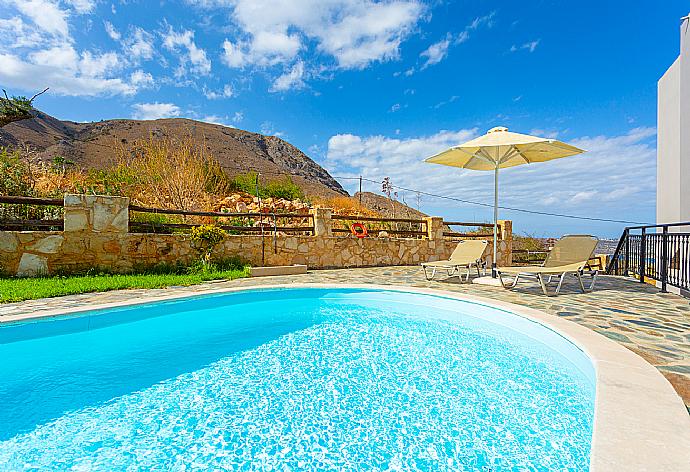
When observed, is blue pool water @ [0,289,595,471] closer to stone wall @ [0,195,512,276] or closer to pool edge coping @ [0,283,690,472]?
pool edge coping @ [0,283,690,472]

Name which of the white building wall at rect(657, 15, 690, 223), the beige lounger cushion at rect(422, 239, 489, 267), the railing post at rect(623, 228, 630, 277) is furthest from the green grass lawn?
the white building wall at rect(657, 15, 690, 223)

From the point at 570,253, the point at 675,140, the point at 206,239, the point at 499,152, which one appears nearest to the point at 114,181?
the point at 206,239

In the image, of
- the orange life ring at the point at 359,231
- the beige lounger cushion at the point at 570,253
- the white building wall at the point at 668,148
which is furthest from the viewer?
the white building wall at the point at 668,148

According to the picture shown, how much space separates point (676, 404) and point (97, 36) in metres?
17.3

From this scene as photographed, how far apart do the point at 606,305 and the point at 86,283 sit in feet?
27.2

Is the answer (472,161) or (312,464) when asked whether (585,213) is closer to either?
(472,161)

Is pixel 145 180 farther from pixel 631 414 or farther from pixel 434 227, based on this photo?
pixel 631 414

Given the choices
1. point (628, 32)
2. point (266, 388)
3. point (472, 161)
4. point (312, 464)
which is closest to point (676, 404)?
point (312, 464)

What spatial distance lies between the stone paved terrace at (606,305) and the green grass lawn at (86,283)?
319 mm

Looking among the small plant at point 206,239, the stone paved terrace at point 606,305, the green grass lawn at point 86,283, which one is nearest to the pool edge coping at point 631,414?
the stone paved terrace at point 606,305

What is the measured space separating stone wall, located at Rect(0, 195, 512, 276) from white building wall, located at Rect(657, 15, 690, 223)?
9.11 m

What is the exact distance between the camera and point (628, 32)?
441 inches

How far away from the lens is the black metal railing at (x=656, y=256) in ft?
17.8

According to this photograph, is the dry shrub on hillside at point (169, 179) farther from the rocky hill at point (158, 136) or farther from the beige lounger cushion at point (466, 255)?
the rocky hill at point (158, 136)
